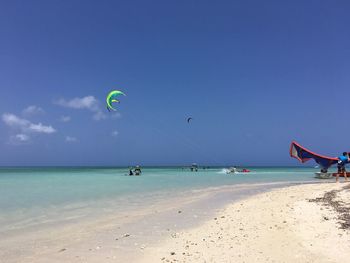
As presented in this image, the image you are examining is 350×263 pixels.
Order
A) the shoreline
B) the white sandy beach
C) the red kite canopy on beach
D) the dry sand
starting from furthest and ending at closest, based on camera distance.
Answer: the red kite canopy on beach < the shoreline < the white sandy beach < the dry sand

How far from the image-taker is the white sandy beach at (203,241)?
5777 mm

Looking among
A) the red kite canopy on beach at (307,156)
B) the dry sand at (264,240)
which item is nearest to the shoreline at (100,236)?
the dry sand at (264,240)

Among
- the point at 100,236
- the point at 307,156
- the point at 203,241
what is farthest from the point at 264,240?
the point at 307,156

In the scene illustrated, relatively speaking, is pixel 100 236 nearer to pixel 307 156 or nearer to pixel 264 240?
pixel 264 240

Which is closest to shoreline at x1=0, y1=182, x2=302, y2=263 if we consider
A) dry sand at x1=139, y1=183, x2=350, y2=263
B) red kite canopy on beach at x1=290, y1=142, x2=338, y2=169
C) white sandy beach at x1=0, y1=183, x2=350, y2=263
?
white sandy beach at x1=0, y1=183, x2=350, y2=263

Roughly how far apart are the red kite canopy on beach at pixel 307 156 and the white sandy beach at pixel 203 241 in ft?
62.3

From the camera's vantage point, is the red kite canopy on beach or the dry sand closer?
the dry sand

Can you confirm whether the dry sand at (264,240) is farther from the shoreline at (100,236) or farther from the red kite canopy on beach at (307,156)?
the red kite canopy on beach at (307,156)

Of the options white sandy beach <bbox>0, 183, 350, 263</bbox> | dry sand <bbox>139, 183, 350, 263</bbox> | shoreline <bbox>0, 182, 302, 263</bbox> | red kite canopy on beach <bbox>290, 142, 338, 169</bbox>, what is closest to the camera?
dry sand <bbox>139, 183, 350, 263</bbox>

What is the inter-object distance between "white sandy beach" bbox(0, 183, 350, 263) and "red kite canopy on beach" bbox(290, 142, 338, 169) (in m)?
19.0

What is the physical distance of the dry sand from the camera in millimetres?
5628

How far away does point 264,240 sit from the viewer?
6648 millimetres

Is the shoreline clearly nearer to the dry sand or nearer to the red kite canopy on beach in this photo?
the dry sand

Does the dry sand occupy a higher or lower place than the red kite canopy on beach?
lower
